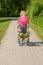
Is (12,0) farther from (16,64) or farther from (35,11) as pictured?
(16,64)

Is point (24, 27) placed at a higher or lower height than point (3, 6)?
higher

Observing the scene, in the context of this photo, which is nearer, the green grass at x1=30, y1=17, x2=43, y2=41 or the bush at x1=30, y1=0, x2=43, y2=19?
the green grass at x1=30, y1=17, x2=43, y2=41

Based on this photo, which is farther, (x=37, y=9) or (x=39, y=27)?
(x=37, y=9)

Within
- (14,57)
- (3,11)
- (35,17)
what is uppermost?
(14,57)

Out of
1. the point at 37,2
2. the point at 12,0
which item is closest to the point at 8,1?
the point at 12,0

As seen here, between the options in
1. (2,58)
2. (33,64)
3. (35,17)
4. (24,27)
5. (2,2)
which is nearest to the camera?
(33,64)

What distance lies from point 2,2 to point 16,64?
7940 cm

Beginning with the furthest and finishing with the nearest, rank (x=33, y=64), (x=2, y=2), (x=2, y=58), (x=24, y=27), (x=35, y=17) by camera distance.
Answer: (x=2, y=2) < (x=35, y=17) < (x=24, y=27) < (x=2, y=58) < (x=33, y=64)

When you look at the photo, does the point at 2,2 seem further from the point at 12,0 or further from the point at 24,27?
the point at 24,27

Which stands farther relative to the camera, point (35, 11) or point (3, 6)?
point (3, 6)

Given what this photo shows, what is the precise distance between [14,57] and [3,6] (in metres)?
78.8

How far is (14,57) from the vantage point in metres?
10.1

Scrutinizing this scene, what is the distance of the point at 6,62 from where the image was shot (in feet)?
29.7

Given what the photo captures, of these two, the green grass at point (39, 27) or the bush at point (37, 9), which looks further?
the bush at point (37, 9)
